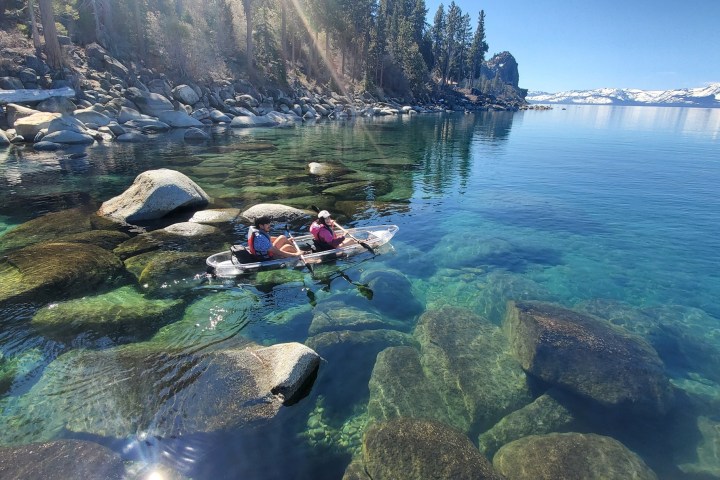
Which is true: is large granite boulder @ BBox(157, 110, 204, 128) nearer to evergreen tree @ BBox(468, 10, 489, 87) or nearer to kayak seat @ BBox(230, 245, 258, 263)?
kayak seat @ BBox(230, 245, 258, 263)

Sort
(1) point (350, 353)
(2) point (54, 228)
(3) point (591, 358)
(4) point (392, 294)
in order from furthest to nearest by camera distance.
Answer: (2) point (54, 228)
(4) point (392, 294)
(1) point (350, 353)
(3) point (591, 358)

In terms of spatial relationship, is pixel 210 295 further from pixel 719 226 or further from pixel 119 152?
pixel 119 152

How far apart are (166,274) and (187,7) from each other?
67852 mm

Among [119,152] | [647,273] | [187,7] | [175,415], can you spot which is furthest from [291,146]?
[187,7]

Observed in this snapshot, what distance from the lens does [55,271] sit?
1005cm

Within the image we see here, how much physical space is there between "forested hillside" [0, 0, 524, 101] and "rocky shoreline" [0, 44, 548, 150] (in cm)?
238

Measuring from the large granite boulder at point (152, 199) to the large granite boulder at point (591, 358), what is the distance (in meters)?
13.3

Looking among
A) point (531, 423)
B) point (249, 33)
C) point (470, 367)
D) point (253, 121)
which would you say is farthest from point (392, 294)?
point (249, 33)

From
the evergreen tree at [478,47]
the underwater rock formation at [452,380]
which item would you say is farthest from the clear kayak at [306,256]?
the evergreen tree at [478,47]

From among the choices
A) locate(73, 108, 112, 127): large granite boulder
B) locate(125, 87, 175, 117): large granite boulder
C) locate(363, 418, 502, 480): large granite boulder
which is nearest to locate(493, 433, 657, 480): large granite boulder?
locate(363, 418, 502, 480): large granite boulder

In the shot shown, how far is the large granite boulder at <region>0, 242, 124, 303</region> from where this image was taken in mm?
9555

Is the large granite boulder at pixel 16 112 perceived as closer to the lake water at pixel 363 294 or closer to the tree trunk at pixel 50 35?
the tree trunk at pixel 50 35

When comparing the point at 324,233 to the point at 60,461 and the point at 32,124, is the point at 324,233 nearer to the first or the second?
the point at 60,461

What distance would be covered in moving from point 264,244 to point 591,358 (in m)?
8.82
